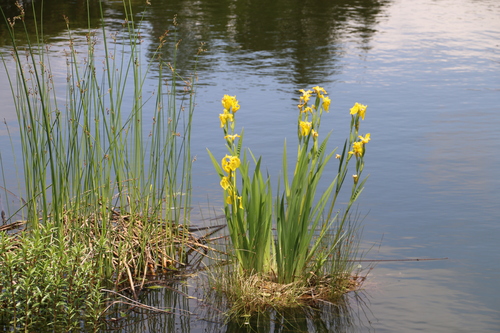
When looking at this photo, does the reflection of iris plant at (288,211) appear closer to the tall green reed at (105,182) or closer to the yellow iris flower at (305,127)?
the yellow iris flower at (305,127)

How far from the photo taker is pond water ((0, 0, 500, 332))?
10.3ft

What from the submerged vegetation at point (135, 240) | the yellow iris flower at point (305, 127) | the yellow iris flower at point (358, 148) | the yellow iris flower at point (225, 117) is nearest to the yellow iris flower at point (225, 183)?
the submerged vegetation at point (135, 240)

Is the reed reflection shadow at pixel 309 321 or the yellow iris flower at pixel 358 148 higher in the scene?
the yellow iris flower at pixel 358 148

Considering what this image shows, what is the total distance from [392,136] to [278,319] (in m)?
3.02

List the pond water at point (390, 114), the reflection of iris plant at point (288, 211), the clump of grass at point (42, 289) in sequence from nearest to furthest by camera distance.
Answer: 1. the clump of grass at point (42, 289)
2. the reflection of iris plant at point (288, 211)
3. the pond water at point (390, 114)

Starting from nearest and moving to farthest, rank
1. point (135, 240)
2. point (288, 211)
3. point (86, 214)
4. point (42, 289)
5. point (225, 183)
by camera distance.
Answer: point (42, 289) < point (225, 183) < point (288, 211) < point (86, 214) < point (135, 240)

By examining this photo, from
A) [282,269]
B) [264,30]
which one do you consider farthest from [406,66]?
[282,269]

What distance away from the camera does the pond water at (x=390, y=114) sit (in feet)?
10.3

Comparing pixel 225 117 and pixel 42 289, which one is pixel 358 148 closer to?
pixel 225 117

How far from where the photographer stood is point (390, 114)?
614 cm

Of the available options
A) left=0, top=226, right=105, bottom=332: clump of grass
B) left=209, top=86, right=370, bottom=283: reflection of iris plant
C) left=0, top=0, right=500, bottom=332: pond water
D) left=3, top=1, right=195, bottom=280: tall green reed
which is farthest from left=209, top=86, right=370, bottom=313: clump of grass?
left=0, top=226, right=105, bottom=332: clump of grass

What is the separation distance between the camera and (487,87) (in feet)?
23.5

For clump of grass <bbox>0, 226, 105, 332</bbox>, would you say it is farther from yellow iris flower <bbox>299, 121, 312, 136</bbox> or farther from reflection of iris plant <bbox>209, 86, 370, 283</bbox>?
yellow iris flower <bbox>299, 121, 312, 136</bbox>

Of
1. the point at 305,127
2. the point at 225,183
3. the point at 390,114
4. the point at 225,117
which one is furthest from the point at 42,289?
the point at 390,114
